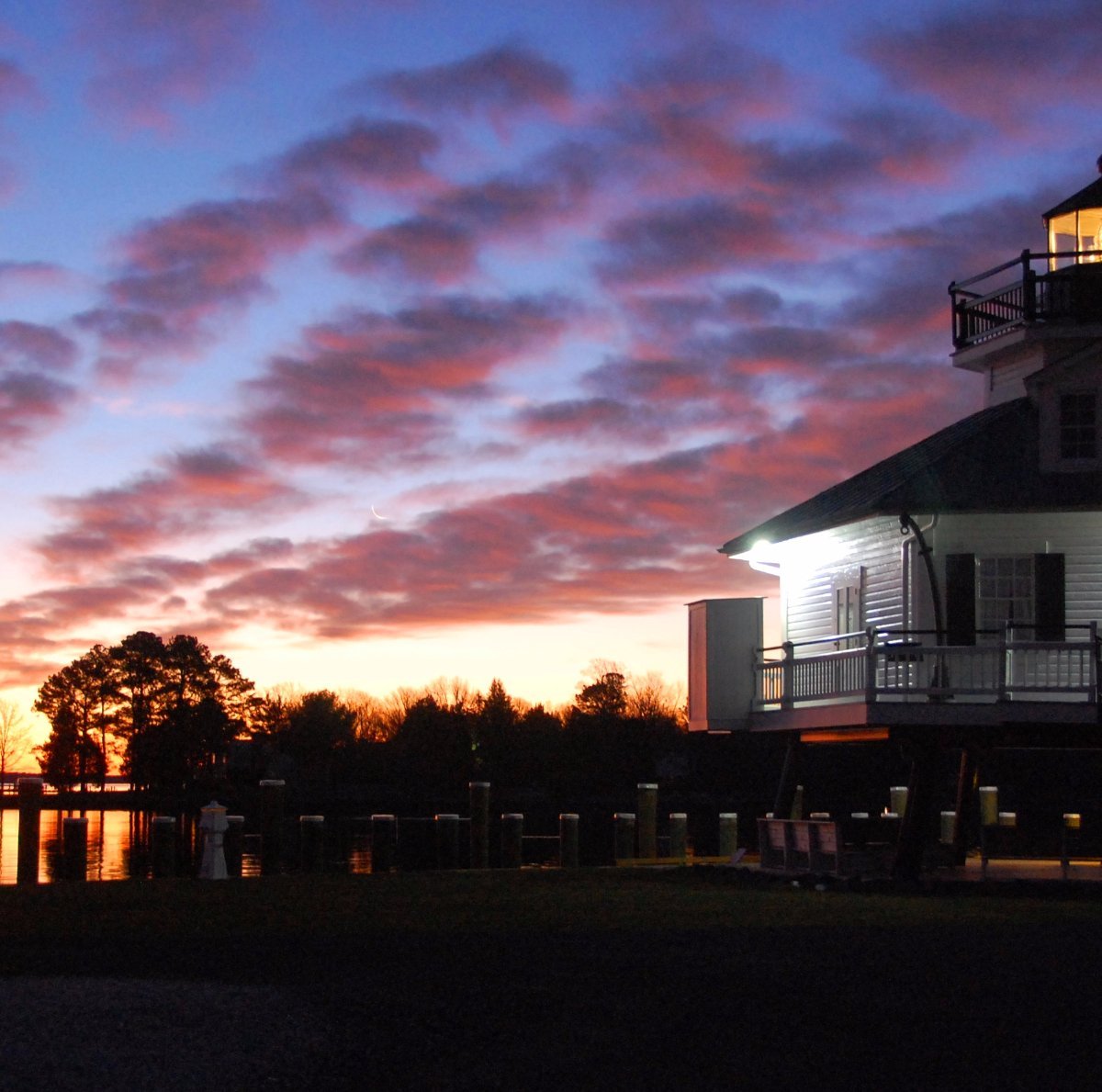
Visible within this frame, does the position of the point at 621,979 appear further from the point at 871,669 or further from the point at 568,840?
the point at 568,840

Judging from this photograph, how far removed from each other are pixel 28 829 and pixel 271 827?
608cm

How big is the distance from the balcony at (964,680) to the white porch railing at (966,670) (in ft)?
0.05

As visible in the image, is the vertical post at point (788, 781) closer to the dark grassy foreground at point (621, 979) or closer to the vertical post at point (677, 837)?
the dark grassy foreground at point (621, 979)

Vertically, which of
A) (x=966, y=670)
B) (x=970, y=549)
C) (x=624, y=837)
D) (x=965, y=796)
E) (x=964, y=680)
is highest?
(x=970, y=549)

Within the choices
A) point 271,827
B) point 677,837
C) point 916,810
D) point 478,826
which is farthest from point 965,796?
point 271,827

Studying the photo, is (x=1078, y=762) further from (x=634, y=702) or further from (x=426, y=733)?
(x=634, y=702)

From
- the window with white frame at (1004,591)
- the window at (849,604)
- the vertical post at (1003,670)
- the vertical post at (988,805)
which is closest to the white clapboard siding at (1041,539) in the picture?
the window with white frame at (1004,591)

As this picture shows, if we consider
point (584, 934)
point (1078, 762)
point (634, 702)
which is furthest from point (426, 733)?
point (584, 934)

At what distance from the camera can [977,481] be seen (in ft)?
91.9

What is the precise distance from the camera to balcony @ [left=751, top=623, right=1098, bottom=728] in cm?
2608

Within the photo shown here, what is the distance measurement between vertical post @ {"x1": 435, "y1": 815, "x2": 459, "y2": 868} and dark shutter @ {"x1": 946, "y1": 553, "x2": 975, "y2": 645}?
16.7 m

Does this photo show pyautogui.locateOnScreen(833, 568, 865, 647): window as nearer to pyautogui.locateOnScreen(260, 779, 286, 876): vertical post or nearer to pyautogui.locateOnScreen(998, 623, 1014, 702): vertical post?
pyautogui.locateOnScreen(998, 623, 1014, 702): vertical post

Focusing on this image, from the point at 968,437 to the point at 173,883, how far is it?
15881mm

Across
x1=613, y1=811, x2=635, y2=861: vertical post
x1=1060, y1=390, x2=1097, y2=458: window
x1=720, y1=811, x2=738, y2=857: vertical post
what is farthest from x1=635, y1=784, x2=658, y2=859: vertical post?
x1=1060, y1=390, x2=1097, y2=458: window
